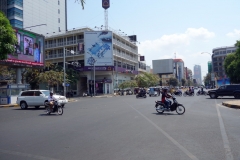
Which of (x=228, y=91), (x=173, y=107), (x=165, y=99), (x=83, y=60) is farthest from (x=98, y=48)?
(x=173, y=107)

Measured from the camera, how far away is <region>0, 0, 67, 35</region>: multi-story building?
198 feet

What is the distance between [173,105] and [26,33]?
26112 mm

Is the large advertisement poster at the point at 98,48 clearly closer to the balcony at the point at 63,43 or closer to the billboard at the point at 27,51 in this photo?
the balcony at the point at 63,43

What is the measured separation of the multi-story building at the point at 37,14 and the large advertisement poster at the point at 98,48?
1274cm

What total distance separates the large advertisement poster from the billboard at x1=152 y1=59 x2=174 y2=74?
2518 inches

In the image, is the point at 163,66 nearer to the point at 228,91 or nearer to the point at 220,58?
the point at 220,58

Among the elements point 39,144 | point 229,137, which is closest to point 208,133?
point 229,137

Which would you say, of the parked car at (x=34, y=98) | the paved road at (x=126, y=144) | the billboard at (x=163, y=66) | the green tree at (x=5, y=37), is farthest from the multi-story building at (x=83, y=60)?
the paved road at (x=126, y=144)

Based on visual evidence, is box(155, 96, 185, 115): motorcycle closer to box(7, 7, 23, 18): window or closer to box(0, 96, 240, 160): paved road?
box(0, 96, 240, 160): paved road

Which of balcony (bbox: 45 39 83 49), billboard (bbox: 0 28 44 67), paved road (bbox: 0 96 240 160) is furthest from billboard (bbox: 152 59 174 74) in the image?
paved road (bbox: 0 96 240 160)

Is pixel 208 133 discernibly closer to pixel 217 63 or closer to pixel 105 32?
pixel 105 32

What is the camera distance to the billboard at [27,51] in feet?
102

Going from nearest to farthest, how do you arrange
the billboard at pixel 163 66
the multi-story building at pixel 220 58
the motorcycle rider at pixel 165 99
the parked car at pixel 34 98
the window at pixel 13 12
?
1. the motorcycle rider at pixel 165 99
2. the parked car at pixel 34 98
3. the window at pixel 13 12
4. the billboard at pixel 163 66
5. the multi-story building at pixel 220 58

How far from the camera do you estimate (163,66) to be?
12212cm
